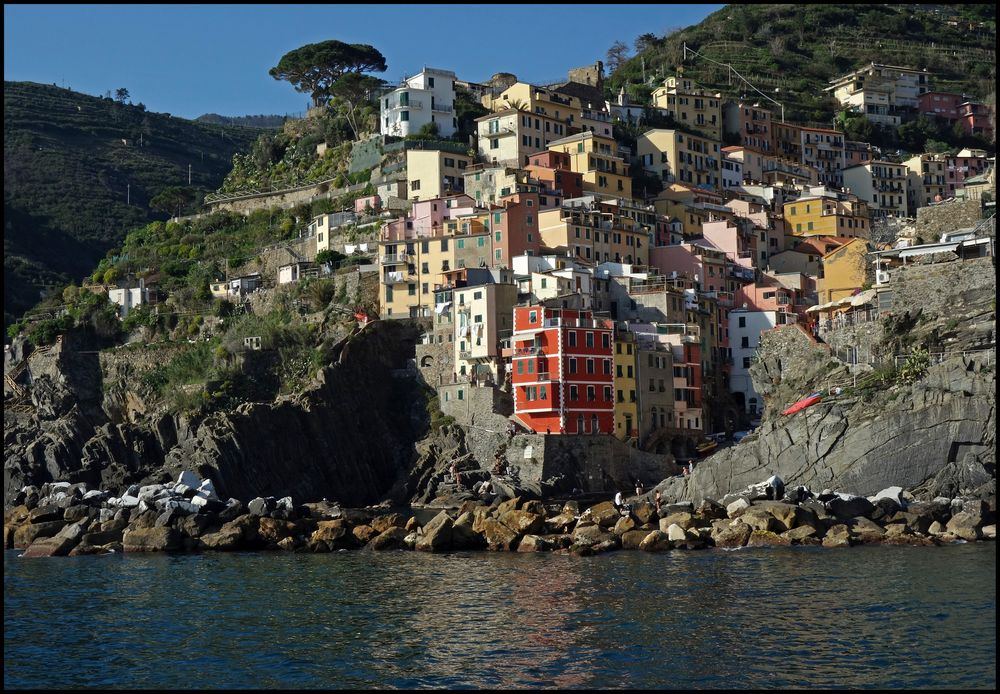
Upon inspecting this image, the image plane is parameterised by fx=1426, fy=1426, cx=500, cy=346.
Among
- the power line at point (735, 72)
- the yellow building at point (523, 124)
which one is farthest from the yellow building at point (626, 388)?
the power line at point (735, 72)

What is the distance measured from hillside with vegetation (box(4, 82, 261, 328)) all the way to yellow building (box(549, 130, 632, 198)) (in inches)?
1562

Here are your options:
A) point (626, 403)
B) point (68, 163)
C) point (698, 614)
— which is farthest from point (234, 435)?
point (68, 163)

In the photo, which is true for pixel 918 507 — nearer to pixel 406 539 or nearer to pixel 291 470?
pixel 406 539

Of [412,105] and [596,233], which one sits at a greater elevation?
[412,105]

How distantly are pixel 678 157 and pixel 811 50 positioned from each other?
183 ft

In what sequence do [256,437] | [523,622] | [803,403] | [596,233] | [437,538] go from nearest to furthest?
1. [523,622]
2. [437,538]
3. [803,403]
4. [256,437]
5. [596,233]

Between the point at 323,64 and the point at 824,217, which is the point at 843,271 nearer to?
the point at 824,217

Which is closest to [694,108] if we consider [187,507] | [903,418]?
[903,418]

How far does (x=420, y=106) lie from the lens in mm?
107250

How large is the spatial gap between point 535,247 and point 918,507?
4004cm

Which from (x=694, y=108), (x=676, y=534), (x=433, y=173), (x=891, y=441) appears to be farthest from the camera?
(x=694, y=108)

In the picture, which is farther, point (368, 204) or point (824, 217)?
point (824, 217)

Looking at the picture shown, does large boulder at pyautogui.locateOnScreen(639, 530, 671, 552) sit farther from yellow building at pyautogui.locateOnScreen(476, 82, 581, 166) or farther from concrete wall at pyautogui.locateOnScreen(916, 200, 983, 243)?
yellow building at pyautogui.locateOnScreen(476, 82, 581, 166)

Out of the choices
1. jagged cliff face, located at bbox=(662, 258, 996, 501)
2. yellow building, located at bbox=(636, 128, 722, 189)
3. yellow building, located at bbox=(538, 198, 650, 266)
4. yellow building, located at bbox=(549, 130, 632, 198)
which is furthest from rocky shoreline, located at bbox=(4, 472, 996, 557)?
yellow building, located at bbox=(636, 128, 722, 189)
